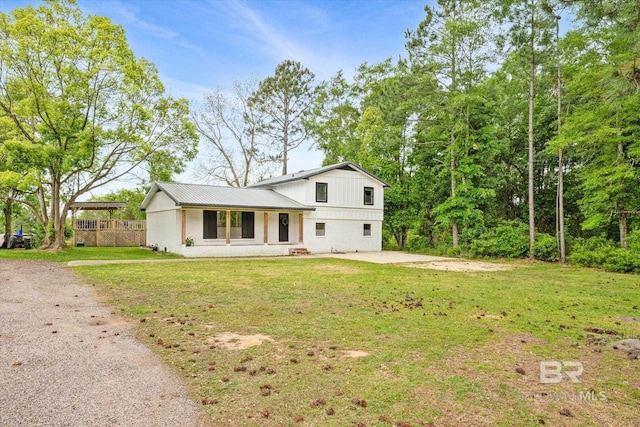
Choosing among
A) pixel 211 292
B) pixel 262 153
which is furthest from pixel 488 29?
pixel 262 153

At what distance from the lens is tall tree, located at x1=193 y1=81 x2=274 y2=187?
106 ft

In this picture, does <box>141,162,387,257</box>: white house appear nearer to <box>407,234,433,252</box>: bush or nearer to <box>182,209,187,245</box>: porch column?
<box>182,209,187,245</box>: porch column

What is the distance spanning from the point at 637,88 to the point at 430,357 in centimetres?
403

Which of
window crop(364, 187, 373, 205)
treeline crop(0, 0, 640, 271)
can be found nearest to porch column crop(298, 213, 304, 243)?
window crop(364, 187, 373, 205)

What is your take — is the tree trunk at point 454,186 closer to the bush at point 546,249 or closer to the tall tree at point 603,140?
the bush at point 546,249

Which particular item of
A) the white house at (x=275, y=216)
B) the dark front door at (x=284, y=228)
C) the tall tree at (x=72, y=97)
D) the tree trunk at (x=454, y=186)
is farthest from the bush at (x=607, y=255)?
the tall tree at (x=72, y=97)

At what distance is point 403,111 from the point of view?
Result: 20.3 meters

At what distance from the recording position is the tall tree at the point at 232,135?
32281mm

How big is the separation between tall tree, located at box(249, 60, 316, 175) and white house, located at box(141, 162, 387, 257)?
10567 millimetres

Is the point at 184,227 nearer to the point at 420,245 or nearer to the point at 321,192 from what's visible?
the point at 321,192

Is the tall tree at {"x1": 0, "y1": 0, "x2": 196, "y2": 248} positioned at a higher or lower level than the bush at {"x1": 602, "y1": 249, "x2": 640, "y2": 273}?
higher

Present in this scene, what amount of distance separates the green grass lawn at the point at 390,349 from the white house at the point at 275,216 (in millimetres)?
8872

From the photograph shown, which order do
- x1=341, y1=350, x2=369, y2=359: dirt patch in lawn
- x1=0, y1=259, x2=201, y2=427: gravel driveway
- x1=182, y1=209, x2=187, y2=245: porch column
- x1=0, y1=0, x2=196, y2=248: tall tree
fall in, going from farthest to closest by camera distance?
x1=182, y1=209, x2=187, y2=245: porch column
x1=0, y1=0, x2=196, y2=248: tall tree
x1=341, y1=350, x2=369, y2=359: dirt patch in lawn
x1=0, y1=259, x2=201, y2=427: gravel driveway
